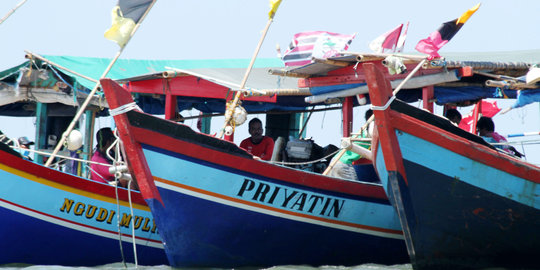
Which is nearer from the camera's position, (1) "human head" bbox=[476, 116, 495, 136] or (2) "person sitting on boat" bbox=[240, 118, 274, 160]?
(1) "human head" bbox=[476, 116, 495, 136]

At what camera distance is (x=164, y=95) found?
13.3 m

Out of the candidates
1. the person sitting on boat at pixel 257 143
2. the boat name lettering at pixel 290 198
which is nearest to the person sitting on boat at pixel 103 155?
the person sitting on boat at pixel 257 143

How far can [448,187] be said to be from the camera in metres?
8.23

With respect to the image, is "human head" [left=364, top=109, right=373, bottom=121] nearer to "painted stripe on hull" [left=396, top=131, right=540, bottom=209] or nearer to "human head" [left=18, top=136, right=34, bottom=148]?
"painted stripe on hull" [left=396, top=131, right=540, bottom=209]

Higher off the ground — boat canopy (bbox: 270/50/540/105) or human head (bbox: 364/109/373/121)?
boat canopy (bbox: 270/50/540/105)

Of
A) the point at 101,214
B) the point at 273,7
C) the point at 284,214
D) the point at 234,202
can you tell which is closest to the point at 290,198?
the point at 284,214

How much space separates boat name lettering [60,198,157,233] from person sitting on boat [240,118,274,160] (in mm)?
2123

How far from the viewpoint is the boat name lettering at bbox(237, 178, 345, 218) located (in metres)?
8.89

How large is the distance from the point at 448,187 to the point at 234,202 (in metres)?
2.37

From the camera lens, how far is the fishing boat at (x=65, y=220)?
927 cm

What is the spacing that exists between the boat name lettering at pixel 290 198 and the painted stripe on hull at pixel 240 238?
0.18 metres

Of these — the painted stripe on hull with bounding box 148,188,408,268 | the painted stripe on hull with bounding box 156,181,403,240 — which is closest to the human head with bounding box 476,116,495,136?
the painted stripe on hull with bounding box 156,181,403,240

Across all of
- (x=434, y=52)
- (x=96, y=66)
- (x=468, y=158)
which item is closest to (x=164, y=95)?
(x=96, y=66)

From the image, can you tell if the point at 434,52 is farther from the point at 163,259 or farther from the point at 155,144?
the point at 163,259
